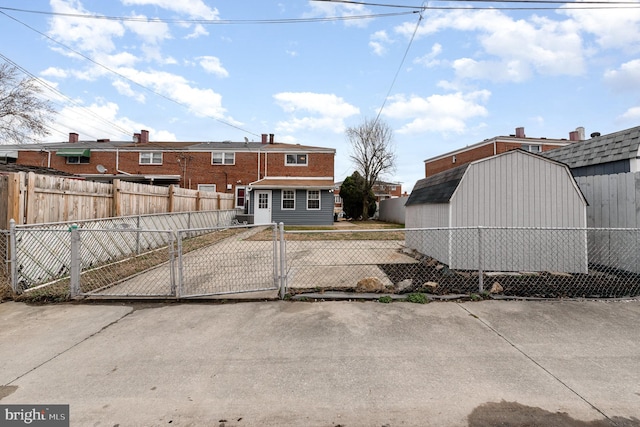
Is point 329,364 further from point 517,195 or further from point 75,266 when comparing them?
point 517,195

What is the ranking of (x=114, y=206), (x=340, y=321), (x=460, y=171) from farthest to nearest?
(x=114, y=206)
(x=460, y=171)
(x=340, y=321)

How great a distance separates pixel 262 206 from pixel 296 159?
5.15 metres

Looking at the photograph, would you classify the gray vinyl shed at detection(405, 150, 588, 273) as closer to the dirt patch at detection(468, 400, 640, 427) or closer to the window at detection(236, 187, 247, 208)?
the dirt patch at detection(468, 400, 640, 427)

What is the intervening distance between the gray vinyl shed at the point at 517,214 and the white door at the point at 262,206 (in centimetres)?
1527

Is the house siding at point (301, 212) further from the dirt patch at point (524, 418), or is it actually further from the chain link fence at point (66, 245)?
the dirt patch at point (524, 418)

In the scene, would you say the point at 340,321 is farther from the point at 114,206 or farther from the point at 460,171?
the point at 114,206

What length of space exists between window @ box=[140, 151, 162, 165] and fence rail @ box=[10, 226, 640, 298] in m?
18.7

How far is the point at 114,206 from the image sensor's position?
8.83m

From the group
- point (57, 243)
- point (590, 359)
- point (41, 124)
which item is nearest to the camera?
point (590, 359)

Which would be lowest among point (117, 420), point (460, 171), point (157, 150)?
point (117, 420)

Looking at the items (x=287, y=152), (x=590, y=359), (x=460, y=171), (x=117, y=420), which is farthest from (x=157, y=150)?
(x=590, y=359)

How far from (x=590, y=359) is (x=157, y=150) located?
90.1 ft

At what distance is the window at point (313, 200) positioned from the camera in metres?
20.8

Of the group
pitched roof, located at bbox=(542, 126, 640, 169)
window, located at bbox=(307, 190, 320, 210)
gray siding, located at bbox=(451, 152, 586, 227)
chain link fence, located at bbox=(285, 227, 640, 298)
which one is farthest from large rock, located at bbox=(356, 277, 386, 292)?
window, located at bbox=(307, 190, 320, 210)
